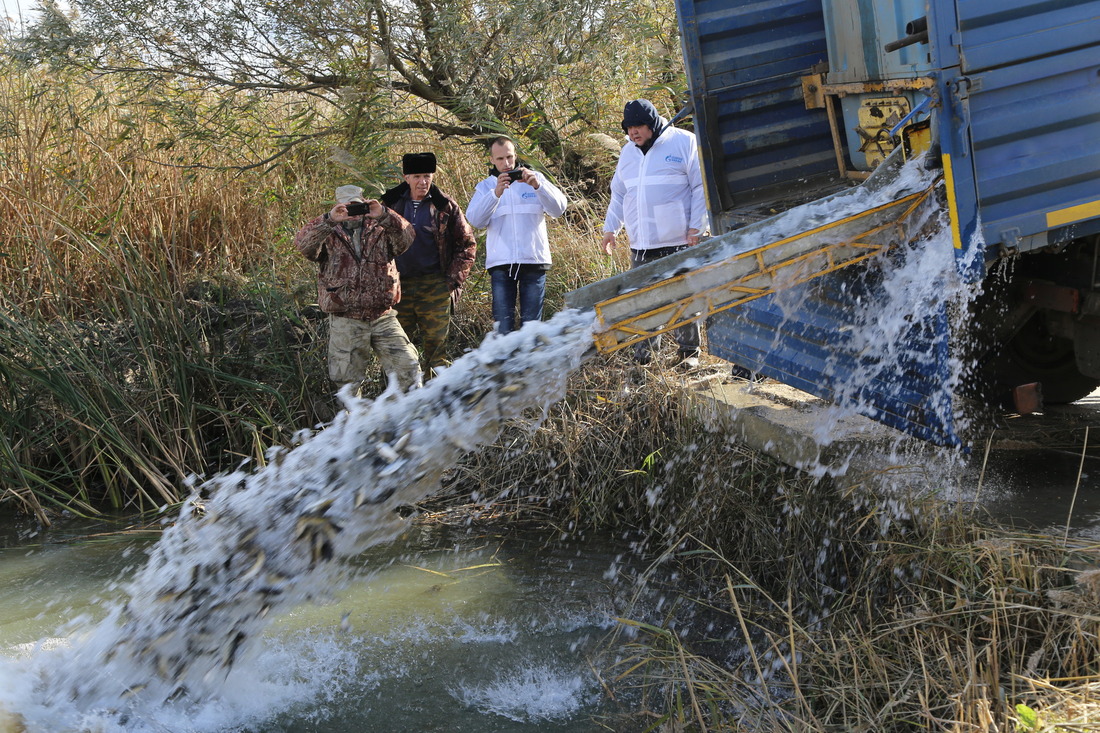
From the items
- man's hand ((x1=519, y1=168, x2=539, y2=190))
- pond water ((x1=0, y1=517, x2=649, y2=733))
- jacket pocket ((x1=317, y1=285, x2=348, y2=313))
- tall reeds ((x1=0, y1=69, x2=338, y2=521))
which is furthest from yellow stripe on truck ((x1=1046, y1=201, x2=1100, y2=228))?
tall reeds ((x1=0, y1=69, x2=338, y2=521))

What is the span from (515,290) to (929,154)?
285 centimetres

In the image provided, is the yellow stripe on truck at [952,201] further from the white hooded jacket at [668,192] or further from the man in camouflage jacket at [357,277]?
the man in camouflage jacket at [357,277]

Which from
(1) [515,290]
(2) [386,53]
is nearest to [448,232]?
(1) [515,290]

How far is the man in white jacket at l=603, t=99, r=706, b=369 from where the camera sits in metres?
5.96

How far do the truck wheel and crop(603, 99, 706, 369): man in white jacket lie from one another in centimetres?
176

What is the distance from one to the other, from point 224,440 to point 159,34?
12.6 ft

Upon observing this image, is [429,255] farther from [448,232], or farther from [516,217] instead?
[516,217]

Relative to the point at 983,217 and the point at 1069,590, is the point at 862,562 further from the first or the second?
the point at 983,217

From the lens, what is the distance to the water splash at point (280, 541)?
368 centimetres

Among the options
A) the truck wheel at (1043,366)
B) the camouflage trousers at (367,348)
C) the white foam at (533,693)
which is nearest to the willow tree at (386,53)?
the camouflage trousers at (367,348)

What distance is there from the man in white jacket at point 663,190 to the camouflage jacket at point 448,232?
3.60 feet

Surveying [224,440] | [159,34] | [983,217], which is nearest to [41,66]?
[159,34]

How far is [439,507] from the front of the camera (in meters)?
5.89

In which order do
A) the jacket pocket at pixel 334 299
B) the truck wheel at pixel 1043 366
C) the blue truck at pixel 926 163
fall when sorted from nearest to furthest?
the blue truck at pixel 926 163, the truck wheel at pixel 1043 366, the jacket pocket at pixel 334 299
